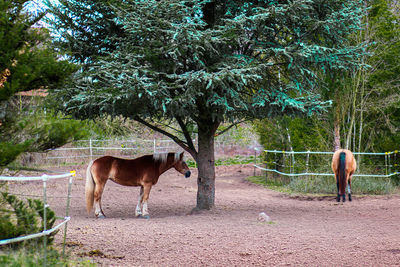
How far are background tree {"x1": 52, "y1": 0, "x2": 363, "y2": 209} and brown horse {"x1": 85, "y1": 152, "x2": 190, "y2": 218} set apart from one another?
87 centimetres

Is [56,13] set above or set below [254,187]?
above

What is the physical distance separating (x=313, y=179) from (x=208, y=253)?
342 inches

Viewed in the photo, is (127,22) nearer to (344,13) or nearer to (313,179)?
(344,13)

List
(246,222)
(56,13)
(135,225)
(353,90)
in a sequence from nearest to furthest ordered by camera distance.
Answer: (135,225) → (246,222) → (56,13) → (353,90)

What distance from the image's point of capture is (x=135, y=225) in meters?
7.44

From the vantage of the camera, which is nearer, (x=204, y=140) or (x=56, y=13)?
(x=56, y=13)

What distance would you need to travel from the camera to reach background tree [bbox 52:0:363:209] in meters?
7.55

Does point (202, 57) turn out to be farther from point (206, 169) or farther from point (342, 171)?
point (342, 171)

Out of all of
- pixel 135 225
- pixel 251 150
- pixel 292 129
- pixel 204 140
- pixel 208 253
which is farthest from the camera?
pixel 251 150

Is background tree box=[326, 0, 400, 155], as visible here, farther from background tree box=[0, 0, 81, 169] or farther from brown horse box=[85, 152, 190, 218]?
background tree box=[0, 0, 81, 169]

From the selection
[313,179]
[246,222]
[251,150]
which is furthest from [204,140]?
[251,150]

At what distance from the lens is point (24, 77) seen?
11.9 ft

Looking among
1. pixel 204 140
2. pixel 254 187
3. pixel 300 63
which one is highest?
pixel 300 63

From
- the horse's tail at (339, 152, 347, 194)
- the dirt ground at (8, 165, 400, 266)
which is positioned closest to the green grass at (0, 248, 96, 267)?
the dirt ground at (8, 165, 400, 266)
